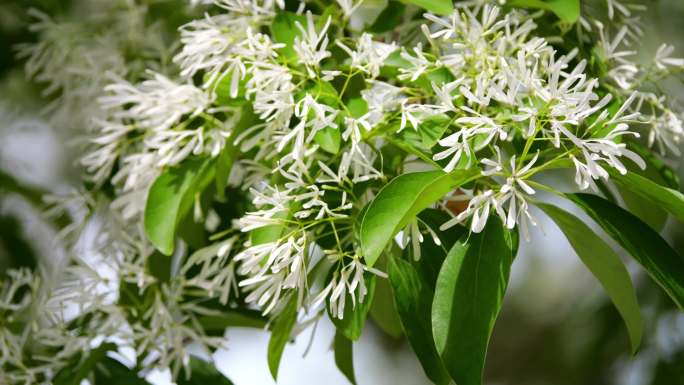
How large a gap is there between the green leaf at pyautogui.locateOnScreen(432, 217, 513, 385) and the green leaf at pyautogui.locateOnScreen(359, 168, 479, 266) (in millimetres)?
63

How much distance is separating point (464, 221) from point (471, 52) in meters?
0.14

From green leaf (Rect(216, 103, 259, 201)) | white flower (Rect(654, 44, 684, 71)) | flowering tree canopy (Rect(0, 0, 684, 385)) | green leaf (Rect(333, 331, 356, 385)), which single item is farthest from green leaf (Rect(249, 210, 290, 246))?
white flower (Rect(654, 44, 684, 71))

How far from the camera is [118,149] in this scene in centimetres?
115

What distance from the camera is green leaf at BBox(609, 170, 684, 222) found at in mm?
785

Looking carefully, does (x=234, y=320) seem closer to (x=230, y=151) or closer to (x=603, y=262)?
(x=230, y=151)

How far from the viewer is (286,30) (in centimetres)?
97

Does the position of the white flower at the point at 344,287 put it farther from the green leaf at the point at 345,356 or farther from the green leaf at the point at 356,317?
the green leaf at the point at 345,356

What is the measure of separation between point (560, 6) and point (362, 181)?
0.25 m

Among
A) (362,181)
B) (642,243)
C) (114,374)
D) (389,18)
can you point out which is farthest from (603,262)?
(114,374)

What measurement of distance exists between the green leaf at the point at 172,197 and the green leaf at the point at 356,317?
0.20 m

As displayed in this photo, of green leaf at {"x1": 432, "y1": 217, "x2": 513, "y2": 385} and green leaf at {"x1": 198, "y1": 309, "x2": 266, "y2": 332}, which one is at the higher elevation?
green leaf at {"x1": 432, "y1": 217, "x2": 513, "y2": 385}

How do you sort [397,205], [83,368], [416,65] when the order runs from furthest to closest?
[83,368] < [416,65] < [397,205]

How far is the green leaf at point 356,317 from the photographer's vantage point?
847 millimetres

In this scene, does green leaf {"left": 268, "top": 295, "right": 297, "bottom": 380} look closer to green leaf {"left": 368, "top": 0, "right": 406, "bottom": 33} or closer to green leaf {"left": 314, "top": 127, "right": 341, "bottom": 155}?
green leaf {"left": 314, "top": 127, "right": 341, "bottom": 155}
